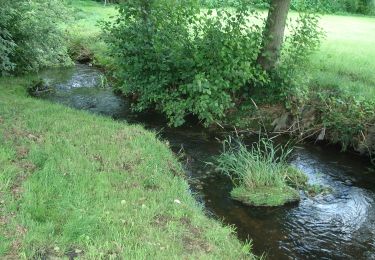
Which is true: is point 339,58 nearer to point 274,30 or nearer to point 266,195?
point 274,30

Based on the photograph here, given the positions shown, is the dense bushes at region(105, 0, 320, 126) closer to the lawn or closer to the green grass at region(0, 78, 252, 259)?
the lawn

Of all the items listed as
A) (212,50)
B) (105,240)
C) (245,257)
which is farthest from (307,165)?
→ (105,240)

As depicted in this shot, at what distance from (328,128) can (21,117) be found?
301 inches

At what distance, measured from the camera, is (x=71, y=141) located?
8.89 meters

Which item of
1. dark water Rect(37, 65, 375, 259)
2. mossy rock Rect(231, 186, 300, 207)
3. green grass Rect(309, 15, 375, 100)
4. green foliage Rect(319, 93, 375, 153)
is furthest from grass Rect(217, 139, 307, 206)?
green grass Rect(309, 15, 375, 100)

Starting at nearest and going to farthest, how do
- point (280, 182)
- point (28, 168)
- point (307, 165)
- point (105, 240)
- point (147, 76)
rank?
point (105, 240) < point (28, 168) < point (280, 182) < point (307, 165) < point (147, 76)

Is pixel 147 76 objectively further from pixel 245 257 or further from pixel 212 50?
pixel 245 257

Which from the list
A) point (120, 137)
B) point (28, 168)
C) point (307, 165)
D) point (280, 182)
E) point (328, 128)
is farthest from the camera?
point (328, 128)

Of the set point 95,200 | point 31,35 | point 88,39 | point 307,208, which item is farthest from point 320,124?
point 88,39

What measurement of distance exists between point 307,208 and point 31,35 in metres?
12.2

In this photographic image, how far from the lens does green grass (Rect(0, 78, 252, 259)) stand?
555 centimetres

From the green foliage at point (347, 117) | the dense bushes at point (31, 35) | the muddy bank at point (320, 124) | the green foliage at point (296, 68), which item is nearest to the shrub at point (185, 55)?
the green foliage at point (296, 68)

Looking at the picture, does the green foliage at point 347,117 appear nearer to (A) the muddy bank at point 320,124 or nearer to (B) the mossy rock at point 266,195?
(A) the muddy bank at point 320,124

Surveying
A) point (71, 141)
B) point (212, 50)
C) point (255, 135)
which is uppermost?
point (212, 50)
